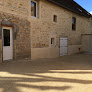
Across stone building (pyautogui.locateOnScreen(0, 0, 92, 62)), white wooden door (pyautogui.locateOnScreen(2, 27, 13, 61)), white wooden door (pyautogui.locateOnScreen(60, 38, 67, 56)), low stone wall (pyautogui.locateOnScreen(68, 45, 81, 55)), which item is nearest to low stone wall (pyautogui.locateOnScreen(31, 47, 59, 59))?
stone building (pyautogui.locateOnScreen(0, 0, 92, 62))

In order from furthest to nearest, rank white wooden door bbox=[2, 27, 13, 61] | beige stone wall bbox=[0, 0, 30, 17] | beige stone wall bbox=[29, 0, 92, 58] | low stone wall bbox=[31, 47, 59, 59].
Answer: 1. beige stone wall bbox=[29, 0, 92, 58]
2. low stone wall bbox=[31, 47, 59, 59]
3. white wooden door bbox=[2, 27, 13, 61]
4. beige stone wall bbox=[0, 0, 30, 17]

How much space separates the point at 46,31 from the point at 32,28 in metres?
1.57

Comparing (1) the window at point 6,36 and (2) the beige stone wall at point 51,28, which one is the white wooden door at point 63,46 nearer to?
(2) the beige stone wall at point 51,28

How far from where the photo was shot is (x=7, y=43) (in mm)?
6688

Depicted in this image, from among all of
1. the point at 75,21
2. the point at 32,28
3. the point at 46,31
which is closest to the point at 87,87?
the point at 32,28

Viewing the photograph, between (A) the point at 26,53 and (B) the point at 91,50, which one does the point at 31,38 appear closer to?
(A) the point at 26,53

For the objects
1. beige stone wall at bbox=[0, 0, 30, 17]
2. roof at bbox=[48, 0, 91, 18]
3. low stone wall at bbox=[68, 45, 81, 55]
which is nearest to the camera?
beige stone wall at bbox=[0, 0, 30, 17]

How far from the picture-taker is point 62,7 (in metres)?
10.8

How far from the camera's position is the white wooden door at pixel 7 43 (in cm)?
650

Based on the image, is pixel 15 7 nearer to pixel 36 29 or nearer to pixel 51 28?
pixel 36 29

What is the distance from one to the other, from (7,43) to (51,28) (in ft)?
14.1

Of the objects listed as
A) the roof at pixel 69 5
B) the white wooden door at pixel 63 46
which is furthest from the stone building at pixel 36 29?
the roof at pixel 69 5

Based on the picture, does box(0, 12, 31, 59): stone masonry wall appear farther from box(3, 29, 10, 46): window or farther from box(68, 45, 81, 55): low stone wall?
box(68, 45, 81, 55): low stone wall

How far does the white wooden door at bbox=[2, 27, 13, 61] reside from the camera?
6.50m
